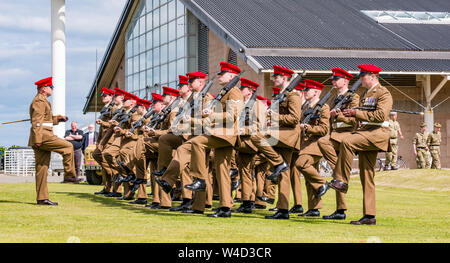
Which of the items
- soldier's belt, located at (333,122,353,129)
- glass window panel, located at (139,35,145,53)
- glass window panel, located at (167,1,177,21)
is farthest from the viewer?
glass window panel, located at (139,35,145,53)

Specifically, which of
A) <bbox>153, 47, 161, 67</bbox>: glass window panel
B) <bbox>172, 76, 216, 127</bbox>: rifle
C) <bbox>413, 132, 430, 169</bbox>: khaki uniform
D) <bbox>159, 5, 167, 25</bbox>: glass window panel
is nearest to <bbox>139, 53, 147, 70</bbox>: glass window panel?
<bbox>153, 47, 161, 67</bbox>: glass window panel

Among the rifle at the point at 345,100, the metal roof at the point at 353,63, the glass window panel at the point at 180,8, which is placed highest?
the glass window panel at the point at 180,8

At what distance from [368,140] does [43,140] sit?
555 cm

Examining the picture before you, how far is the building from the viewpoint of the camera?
2673 cm

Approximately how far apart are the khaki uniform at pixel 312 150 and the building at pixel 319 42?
44.0 feet

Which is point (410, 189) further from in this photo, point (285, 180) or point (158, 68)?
point (158, 68)

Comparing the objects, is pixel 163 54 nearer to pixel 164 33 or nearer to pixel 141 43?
pixel 164 33

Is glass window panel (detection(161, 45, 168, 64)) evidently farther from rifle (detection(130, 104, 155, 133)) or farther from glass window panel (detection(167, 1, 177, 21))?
rifle (detection(130, 104, 155, 133))

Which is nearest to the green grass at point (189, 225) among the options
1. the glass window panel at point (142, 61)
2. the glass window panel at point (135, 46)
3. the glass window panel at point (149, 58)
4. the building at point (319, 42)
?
the building at point (319, 42)

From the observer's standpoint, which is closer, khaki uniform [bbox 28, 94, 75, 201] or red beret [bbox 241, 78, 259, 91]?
red beret [bbox 241, 78, 259, 91]

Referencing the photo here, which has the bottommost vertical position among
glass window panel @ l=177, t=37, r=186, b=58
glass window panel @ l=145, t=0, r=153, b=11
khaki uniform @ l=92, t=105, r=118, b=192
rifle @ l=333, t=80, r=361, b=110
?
khaki uniform @ l=92, t=105, r=118, b=192

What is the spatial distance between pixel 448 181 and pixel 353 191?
3.45 meters

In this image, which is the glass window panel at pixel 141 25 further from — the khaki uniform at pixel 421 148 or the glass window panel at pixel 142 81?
the khaki uniform at pixel 421 148

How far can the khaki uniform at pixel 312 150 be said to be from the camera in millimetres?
10570
